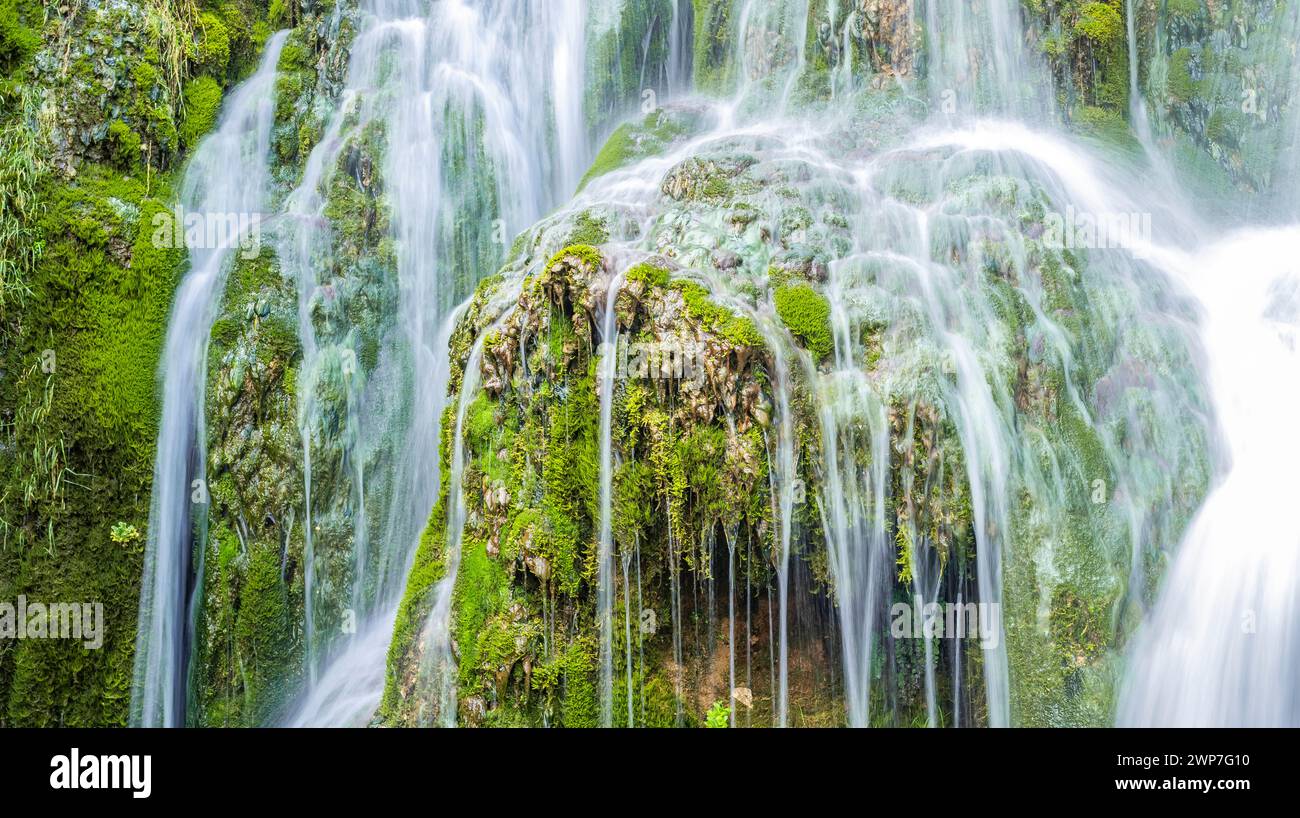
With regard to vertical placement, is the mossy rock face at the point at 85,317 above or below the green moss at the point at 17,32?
below

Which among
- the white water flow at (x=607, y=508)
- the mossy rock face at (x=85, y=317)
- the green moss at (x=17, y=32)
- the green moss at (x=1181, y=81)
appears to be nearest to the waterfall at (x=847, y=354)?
the white water flow at (x=607, y=508)

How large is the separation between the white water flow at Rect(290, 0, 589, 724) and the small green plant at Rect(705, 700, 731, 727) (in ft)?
11.5

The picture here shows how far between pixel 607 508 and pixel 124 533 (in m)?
5.68

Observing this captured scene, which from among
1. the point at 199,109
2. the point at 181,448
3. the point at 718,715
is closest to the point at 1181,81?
the point at 718,715

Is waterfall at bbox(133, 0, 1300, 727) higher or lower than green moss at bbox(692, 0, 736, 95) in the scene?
lower

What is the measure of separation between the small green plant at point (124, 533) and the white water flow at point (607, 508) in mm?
5542

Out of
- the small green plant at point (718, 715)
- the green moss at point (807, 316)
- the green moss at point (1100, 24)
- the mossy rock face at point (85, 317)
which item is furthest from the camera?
the green moss at point (1100, 24)

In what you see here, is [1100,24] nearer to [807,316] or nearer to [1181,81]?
[1181,81]

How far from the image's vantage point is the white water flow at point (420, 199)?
10.3 m

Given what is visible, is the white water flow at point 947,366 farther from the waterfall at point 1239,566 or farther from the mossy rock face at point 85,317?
the mossy rock face at point 85,317

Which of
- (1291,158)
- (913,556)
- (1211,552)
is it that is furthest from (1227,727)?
(1291,158)

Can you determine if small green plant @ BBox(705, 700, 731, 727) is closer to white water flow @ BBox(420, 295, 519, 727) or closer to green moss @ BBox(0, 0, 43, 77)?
white water flow @ BBox(420, 295, 519, 727)

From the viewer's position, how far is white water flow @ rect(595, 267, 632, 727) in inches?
286

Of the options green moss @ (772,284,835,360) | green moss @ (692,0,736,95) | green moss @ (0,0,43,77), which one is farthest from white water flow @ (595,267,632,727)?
green moss @ (0,0,43,77)
